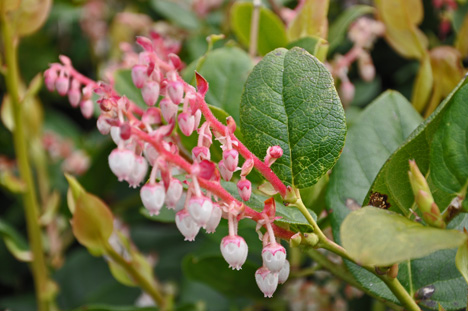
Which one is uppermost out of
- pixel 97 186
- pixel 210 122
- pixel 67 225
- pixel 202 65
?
pixel 210 122

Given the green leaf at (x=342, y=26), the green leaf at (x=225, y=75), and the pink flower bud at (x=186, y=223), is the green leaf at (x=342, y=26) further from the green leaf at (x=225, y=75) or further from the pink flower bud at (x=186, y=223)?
the pink flower bud at (x=186, y=223)

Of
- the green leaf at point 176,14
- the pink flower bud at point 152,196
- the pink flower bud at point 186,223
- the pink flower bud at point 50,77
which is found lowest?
the green leaf at point 176,14

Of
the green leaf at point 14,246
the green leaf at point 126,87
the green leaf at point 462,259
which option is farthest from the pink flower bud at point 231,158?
the green leaf at point 14,246

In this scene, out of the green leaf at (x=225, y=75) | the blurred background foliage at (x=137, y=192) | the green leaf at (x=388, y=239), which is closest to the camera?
the green leaf at (x=388, y=239)

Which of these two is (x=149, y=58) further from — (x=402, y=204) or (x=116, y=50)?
(x=116, y=50)

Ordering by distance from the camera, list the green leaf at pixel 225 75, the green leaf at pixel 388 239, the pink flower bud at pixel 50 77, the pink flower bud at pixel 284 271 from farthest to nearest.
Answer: the green leaf at pixel 225 75 < the pink flower bud at pixel 50 77 < the pink flower bud at pixel 284 271 < the green leaf at pixel 388 239

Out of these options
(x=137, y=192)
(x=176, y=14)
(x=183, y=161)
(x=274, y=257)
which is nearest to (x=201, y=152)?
(x=183, y=161)

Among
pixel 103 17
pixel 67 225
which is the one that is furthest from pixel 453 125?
pixel 103 17

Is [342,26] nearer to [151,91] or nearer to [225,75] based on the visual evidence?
[225,75]
